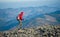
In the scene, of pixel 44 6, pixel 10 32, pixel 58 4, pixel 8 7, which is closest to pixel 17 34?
pixel 10 32

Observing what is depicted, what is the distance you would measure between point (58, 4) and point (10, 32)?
999mm

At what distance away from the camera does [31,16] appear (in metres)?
2.96

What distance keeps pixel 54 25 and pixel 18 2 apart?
77 centimetres

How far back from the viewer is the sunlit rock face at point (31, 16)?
2.89 m

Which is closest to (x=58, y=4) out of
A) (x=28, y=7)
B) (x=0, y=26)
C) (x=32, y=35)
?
(x=28, y=7)

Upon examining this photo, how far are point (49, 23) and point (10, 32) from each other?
709mm

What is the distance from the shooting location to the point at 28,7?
299 centimetres

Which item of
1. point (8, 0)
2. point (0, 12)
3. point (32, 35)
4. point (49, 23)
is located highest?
point (8, 0)

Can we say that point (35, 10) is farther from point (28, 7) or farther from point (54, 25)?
point (54, 25)

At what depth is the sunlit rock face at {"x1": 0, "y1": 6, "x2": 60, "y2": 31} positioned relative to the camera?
2.89m

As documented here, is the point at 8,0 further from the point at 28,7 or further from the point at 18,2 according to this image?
the point at 28,7

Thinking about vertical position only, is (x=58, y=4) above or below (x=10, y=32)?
above

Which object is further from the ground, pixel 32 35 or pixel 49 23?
pixel 49 23

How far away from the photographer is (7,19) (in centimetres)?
293
